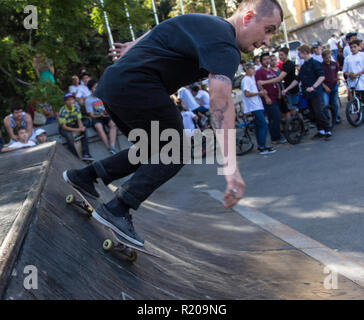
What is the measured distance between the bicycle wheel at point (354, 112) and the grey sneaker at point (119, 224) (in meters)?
8.18

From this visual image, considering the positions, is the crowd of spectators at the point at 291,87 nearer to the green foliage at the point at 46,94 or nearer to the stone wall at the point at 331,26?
the green foliage at the point at 46,94

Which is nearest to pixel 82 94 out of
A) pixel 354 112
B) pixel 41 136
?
pixel 41 136

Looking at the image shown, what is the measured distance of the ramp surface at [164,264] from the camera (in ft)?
6.77

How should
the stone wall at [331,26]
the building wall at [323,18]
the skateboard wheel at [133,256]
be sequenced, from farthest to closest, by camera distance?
the building wall at [323,18] < the stone wall at [331,26] < the skateboard wheel at [133,256]

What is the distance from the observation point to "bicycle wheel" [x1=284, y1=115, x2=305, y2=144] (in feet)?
31.4

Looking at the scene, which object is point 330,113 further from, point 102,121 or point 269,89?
point 102,121

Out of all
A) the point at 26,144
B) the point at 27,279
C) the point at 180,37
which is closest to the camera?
the point at 27,279

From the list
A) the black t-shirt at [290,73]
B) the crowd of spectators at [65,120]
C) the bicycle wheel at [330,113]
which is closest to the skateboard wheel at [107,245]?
the crowd of spectators at [65,120]

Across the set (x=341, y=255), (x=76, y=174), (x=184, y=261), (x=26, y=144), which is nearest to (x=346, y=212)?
(x=341, y=255)

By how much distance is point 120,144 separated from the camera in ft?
34.4

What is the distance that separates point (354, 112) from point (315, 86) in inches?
47.9
